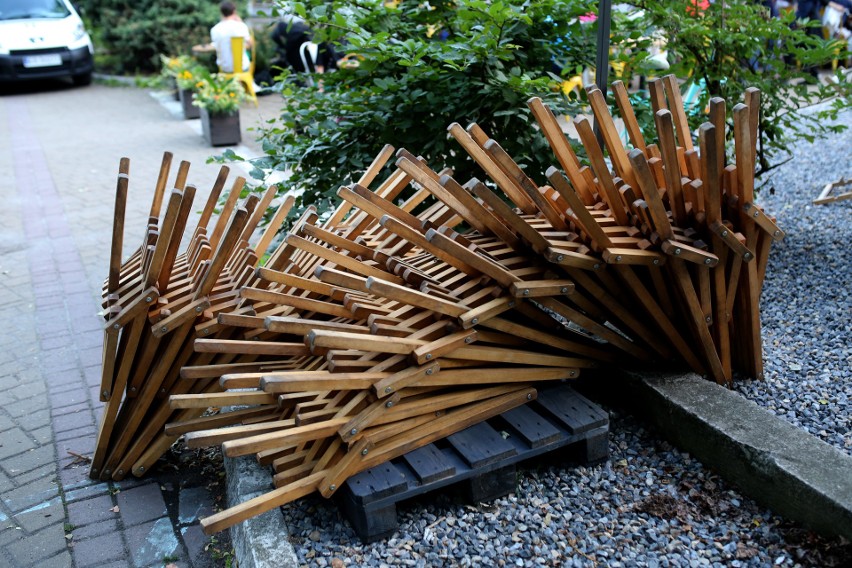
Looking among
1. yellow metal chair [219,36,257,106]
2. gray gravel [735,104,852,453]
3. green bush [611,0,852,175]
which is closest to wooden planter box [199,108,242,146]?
yellow metal chair [219,36,257,106]

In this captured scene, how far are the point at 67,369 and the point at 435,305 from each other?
9.55 feet

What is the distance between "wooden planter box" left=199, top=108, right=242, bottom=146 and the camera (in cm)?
1088

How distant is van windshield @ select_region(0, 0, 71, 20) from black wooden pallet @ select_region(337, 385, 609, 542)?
55.4 feet

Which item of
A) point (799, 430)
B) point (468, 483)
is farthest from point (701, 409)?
point (468, 483)

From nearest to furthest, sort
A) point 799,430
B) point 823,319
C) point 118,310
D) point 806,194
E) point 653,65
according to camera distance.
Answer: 1. point 799,430
2. point 118,310
3. point 823,319
4. point 653,65
5. point 806,194

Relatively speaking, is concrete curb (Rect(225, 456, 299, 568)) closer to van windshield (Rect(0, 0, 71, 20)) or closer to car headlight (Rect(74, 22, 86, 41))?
car headlight (Rect(74, 22, 86, 41))

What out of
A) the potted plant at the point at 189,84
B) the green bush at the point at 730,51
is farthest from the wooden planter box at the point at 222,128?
the green bush at the point at 730,51

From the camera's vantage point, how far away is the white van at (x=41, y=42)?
15875 mm

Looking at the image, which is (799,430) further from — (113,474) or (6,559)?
(6,559)

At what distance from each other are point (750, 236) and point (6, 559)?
3.14m

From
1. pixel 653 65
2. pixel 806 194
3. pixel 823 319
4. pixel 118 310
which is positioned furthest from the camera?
pixel 806 194

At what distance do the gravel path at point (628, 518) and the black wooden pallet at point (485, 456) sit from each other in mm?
70

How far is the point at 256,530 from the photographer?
287 centimetres

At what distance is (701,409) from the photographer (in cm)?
310
